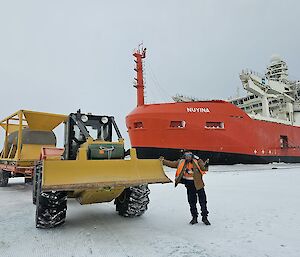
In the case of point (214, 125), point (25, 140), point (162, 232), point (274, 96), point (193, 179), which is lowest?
point (162, 232)

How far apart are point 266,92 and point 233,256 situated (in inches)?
940

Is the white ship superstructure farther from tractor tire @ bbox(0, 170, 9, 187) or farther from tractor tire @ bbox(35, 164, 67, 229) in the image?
tractor tire @ bbox(35, 164, 67, 229)

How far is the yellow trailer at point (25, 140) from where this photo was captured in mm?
9109

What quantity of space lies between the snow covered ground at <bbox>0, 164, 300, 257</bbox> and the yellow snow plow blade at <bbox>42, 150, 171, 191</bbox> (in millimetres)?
808

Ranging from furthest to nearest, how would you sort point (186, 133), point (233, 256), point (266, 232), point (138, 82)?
point (138, 82)
point (186, 133)
point (266, 232)
point (233, 256)

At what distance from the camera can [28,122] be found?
9.55 m

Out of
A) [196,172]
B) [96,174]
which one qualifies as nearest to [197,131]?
[196,172]

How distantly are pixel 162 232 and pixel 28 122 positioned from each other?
24.0 feet

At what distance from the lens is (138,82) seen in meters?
21.2

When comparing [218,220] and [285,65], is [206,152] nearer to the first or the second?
[218,220]

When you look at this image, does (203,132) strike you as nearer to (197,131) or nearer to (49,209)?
(197,131)

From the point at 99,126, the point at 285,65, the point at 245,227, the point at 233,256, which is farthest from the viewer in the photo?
the point at 285,65

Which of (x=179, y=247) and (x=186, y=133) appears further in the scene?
(x=186, y=133)

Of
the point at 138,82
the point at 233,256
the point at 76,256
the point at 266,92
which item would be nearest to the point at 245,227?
the point at 233,256
